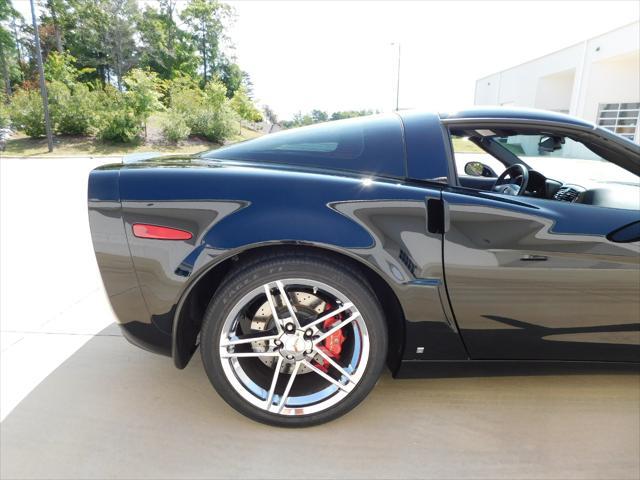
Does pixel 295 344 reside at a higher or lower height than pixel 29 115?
lower

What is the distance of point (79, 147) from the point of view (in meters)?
18.8

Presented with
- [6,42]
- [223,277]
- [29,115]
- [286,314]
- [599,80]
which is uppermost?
[6,42]

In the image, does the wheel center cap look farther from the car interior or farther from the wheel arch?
the car interior

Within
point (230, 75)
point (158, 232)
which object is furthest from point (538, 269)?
point (230, 75)

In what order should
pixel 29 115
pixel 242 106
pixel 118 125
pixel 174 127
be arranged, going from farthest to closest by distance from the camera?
pixel 242 106 → pixel 174 127 → pixel 118 125 → pixel 29 115

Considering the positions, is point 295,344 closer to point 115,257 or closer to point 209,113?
point 115,257

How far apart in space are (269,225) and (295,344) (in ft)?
1.69

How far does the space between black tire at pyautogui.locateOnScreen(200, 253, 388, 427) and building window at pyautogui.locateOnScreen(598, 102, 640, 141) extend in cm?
2346

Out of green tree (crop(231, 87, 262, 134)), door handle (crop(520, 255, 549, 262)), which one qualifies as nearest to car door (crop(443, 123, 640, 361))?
door handle (crop(520, 255, 549, 262))

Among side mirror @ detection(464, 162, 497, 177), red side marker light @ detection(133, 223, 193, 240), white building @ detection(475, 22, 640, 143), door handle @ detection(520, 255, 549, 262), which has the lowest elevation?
door handle @ detection(520, 255, 549, 262)

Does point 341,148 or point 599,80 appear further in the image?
point 599,80

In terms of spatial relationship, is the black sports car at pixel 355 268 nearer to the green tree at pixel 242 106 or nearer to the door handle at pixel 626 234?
the door handle at pixel 626 234

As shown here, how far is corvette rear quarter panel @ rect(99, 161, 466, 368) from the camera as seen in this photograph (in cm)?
154

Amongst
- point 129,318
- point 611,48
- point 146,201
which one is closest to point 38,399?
point 129,318
